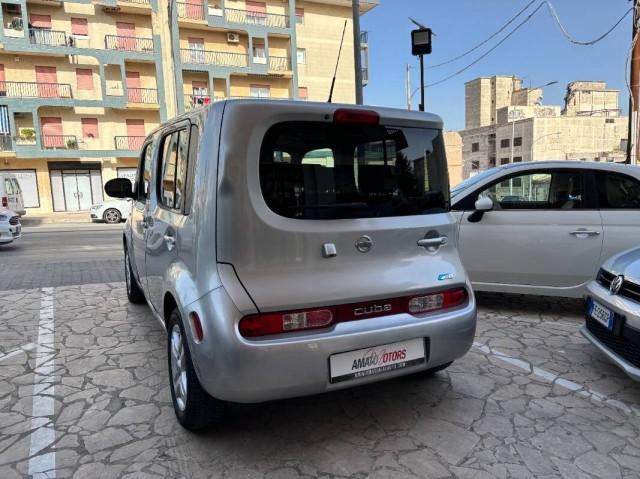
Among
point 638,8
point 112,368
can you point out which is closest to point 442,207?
point 112,368

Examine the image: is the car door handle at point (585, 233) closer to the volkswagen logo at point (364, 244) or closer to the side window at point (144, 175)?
the volkswagen logo at point (364, 244)

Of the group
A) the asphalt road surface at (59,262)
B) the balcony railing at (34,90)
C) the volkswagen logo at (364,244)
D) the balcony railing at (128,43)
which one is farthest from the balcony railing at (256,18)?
the volkswagen logo at (364,244)

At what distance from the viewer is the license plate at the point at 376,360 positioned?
→ 7.70ft

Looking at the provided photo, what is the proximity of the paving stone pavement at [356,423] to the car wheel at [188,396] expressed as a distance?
104 mm

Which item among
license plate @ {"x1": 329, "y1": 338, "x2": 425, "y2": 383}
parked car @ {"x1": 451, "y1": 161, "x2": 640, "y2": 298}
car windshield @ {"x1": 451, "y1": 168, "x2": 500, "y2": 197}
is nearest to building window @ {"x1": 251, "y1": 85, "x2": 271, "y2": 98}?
car windshield @ {"x1": 451, "y1": 168, "x2": 500, "y2": 197}

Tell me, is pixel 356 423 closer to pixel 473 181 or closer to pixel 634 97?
pixel 473 181

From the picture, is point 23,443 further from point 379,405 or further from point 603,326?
point 603,326

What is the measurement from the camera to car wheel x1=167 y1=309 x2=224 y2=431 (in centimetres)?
251

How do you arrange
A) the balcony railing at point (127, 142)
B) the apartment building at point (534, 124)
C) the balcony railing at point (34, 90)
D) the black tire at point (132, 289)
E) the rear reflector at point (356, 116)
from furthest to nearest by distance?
the apartment building at point (534, 124)
the balcony railing at point (127, 142)
the balcony railing at point (34, 90)
the black tire at point (132, 289)
the rear reflector at point (356, 116)

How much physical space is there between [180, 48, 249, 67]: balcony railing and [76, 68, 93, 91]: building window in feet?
18.6

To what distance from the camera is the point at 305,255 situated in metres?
2.34

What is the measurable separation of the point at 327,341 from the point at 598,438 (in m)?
1.66

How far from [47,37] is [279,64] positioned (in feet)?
46.5

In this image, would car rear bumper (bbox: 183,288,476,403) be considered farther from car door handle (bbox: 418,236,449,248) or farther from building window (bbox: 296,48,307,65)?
building window (bbox: 296,48,307,65)
